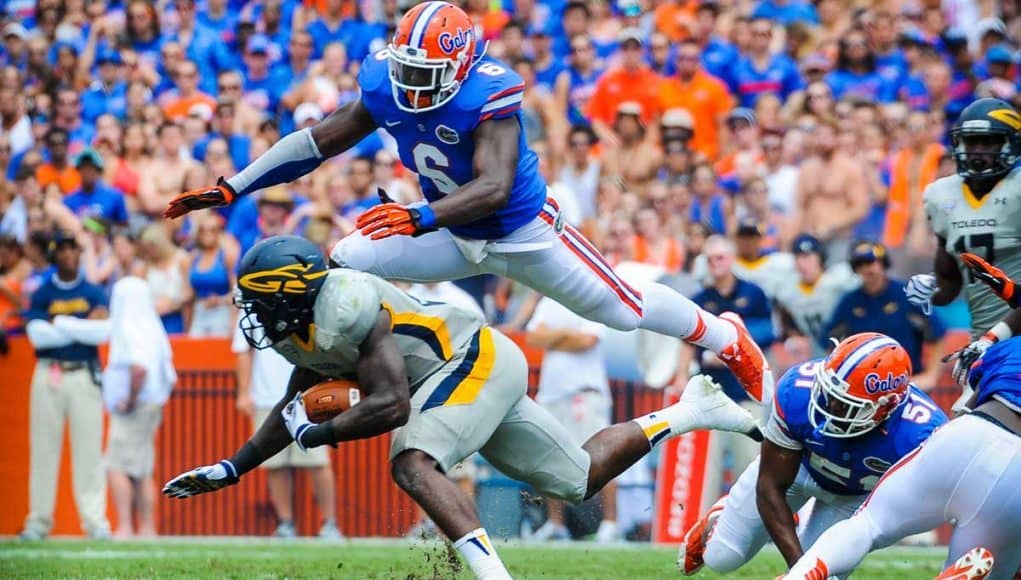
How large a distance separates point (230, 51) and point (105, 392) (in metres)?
5.19

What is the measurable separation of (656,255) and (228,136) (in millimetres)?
4009

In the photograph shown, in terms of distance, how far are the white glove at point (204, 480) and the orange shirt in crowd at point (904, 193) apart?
6931 millimetres

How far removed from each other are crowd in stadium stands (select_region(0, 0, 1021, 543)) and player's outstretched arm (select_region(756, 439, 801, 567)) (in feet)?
13.5

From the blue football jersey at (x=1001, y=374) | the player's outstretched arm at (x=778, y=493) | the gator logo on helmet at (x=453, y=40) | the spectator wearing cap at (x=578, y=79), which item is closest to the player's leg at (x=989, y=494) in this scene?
the blue football jersey at (x=1001, y=374)

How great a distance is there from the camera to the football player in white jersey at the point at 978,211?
25.6ft

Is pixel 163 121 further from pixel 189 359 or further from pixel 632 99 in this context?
pixel 632 99

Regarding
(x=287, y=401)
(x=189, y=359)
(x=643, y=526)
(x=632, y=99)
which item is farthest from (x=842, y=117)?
(x=287, y=401)

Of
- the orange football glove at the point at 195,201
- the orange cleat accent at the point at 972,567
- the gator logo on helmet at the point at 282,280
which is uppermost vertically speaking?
the orange football glove at the point at 195,201

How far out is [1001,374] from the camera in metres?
6.13

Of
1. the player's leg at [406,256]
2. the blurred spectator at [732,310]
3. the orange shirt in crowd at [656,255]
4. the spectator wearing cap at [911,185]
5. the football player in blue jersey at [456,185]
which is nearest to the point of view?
the football player in blue jersey at [456,185]

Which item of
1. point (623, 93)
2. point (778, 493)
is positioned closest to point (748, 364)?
point (778, 493)

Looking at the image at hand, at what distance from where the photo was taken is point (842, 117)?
1307cm

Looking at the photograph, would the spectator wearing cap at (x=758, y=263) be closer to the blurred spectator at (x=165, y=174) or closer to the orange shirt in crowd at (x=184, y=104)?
the blurred spectator at (x=165, y=174)

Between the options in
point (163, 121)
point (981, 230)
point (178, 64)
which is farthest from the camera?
point (178, 64)
